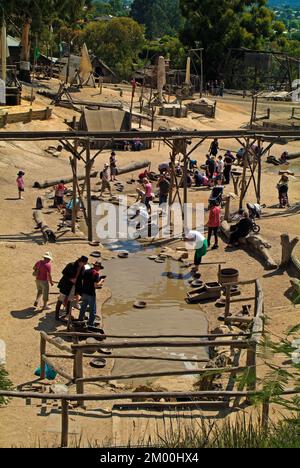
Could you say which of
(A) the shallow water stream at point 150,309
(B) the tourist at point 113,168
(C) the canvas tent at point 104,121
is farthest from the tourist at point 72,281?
(C) the canvas tent at point 104,121

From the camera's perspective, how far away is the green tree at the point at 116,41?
6069 centimetres

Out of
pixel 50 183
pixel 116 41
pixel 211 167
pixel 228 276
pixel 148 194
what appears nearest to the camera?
pixel 228 276

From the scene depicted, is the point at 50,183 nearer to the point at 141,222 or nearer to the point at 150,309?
the point at 141,222

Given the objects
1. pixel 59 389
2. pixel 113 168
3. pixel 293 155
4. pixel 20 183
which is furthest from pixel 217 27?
pixel 59 389

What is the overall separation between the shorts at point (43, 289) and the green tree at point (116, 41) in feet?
157

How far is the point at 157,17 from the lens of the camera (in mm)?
137250

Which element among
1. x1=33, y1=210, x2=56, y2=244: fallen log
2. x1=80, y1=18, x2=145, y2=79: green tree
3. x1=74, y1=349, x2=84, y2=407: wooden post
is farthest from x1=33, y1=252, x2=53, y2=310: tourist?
x1=80, y1=18, x2=145, y2=79: green tree

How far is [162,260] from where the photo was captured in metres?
18.0

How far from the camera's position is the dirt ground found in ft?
29.2

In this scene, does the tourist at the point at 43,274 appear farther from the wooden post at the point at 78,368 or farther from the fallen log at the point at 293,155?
the fallen log at the point at 293,155

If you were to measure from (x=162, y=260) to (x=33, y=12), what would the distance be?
82.8ft

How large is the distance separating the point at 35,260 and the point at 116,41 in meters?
47.5

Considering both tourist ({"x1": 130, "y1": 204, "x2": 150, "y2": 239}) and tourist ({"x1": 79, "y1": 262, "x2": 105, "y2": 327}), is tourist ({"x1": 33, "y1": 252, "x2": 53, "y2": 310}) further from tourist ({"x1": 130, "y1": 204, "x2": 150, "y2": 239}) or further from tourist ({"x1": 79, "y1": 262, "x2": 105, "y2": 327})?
tourist ({"x1": 130, "y1": 204, "x2": 150, "y2": 239})

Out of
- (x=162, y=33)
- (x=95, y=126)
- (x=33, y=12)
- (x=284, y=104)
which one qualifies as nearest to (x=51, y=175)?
(x=95, y=126)
